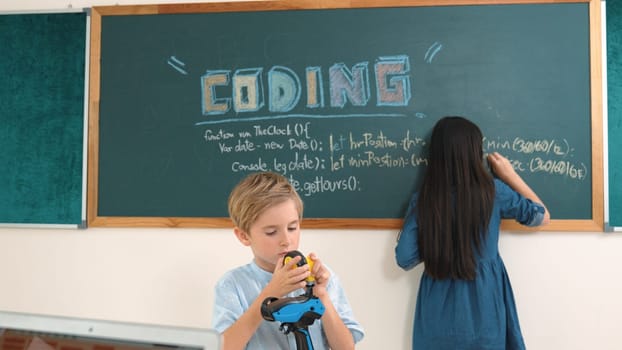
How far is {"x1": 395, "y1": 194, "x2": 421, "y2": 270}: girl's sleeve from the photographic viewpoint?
2154 mm

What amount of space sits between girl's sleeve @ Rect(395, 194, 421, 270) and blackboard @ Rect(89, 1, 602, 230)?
0.59 ft

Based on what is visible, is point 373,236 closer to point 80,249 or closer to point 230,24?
point 230,24

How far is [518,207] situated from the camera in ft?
7.06

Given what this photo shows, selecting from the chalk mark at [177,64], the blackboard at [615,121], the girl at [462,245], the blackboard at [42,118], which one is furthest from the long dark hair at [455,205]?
the blackboard at [42,118]

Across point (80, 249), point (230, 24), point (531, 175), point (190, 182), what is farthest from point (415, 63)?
point (80, 249)

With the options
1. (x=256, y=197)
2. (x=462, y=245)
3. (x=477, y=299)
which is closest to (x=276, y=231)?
(x=256, y=197)

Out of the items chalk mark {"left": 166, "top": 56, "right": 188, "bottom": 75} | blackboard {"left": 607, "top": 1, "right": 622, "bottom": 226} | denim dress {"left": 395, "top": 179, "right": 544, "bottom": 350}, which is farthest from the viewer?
chalk mark {"left": 166, "top": 56, "right": 188, "bottom": 75}

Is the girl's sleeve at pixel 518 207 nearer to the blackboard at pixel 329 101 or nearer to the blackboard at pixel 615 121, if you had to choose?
the blackboard at pixel 329 101

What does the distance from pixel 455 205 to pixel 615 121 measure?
0.83 metres

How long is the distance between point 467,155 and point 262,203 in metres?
1.13

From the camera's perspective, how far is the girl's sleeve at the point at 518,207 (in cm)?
215

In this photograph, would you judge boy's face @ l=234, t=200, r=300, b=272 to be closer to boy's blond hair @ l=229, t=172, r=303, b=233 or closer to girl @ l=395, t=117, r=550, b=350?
boy's blond hair @ l=229, t=172, r=303, b=233

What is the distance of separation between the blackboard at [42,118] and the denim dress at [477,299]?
5.13 ft

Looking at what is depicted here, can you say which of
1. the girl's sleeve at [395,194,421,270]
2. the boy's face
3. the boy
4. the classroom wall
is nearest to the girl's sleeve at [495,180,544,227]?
the classroom wall
